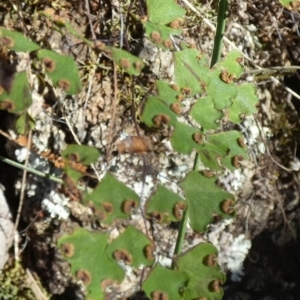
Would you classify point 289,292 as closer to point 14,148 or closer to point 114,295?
point 114,295

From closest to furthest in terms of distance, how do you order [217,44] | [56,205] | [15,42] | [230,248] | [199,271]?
1. [15,42]
2. [199,271]
3. [217,44]
4. [56,205]
5. [230,248]

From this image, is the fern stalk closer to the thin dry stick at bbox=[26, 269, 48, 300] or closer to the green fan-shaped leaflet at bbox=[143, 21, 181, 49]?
the green fan-shaped leaflet at bbox=[143, 21, 181, 49]

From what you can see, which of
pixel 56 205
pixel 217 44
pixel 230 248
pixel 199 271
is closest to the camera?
pixel 199 271

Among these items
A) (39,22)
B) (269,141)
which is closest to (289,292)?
(269,141)

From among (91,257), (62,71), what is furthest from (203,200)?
(62,71)

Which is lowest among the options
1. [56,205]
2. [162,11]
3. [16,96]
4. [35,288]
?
[35,288]

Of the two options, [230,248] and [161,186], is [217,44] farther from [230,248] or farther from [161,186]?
[230,248]

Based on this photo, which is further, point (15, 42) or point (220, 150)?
point (220, 150)
